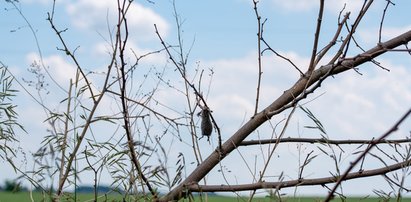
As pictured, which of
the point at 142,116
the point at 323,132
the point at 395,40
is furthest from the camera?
the point at 142,116

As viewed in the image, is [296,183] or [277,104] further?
[277,104]

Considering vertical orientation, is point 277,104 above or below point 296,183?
above

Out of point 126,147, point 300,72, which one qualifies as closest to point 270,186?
point 300,72

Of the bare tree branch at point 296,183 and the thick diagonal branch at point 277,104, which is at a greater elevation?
the thick diagonal branch at point 277,104

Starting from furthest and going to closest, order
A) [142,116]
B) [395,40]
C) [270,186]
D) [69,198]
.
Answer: [142,116]
[69,198]
[395,40]
[270,186]

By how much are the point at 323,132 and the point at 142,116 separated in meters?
0.79

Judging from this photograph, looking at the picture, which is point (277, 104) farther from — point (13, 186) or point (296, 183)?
point (13, 186)

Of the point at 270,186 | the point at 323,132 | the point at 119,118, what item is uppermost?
the point at 119,118

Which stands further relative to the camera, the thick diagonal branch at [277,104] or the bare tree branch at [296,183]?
the thick diagonal branch at [277,104]

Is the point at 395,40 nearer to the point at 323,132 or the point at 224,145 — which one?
the point at 323,132

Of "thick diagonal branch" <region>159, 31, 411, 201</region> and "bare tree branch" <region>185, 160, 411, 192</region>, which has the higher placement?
"thick diagonal branch" <region>159, 31, 411, 201</region>

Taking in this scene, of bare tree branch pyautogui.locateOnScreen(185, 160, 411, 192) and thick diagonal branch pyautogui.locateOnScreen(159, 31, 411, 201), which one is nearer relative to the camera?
bare tree branch pyautogui.locateOnScreen(185, 160, 411, 192)

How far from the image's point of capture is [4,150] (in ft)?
9.26

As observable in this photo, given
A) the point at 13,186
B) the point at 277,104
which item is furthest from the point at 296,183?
the point at 13,186
